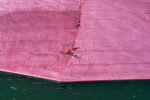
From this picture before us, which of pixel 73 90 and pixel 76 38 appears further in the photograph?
pixel 76 38

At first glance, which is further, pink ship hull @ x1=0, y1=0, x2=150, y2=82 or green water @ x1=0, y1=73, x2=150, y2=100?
pink ship hull @ x1=0, y1=0, x2=150, y2=82

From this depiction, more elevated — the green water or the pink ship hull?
the pink ship hull

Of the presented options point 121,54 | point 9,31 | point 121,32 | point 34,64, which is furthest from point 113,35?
point 9,31

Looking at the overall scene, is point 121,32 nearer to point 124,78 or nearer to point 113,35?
point 113,35

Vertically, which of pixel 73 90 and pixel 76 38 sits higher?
pixel 76 38
